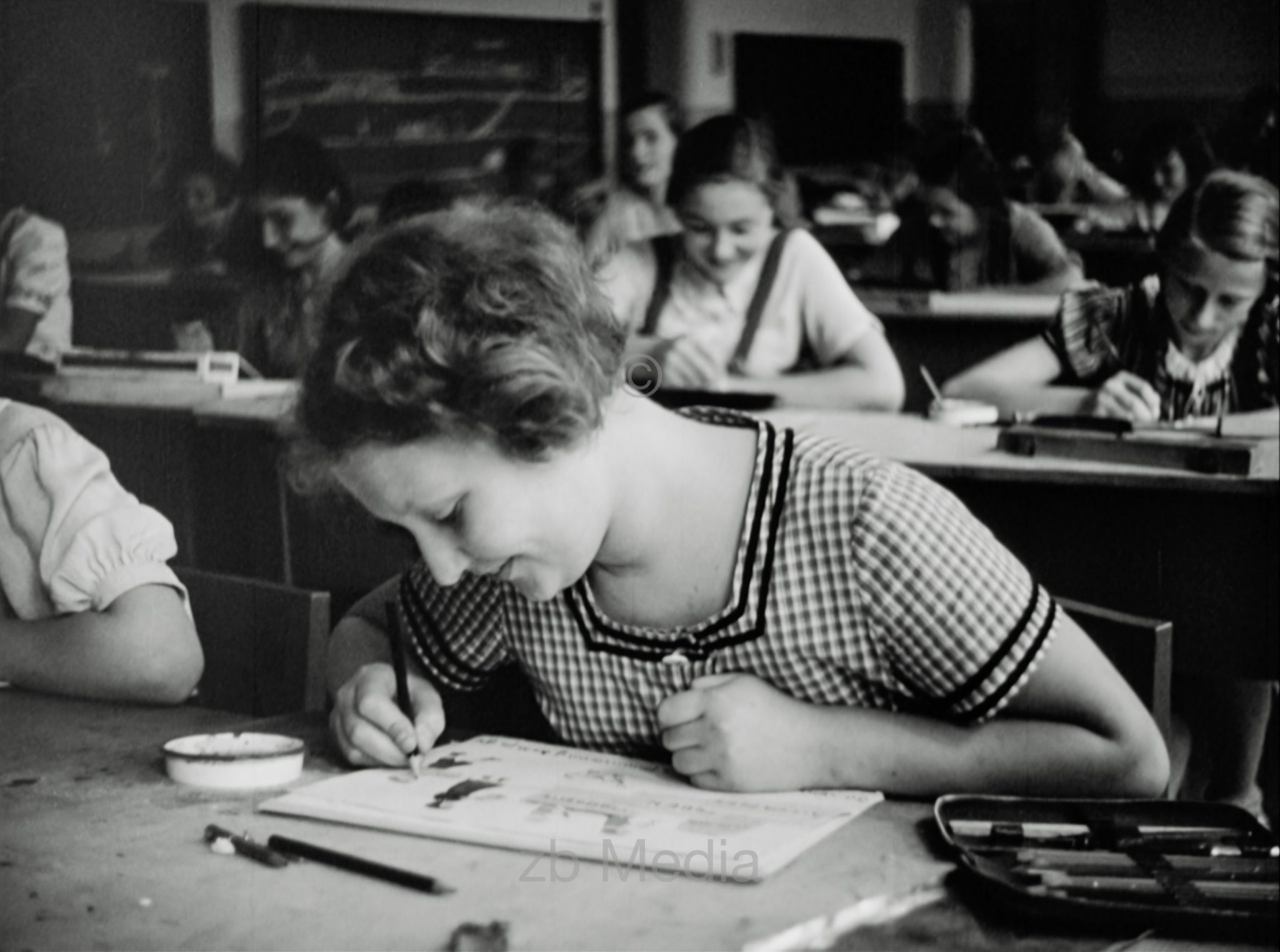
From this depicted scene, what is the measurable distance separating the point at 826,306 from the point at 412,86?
942mm

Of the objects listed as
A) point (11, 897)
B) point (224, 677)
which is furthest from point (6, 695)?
point (11, 897)

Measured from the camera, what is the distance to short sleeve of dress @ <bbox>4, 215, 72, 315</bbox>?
106cm

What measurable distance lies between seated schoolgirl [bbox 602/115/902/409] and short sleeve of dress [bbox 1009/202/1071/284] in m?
0.22

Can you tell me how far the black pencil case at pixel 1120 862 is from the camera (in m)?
0.68

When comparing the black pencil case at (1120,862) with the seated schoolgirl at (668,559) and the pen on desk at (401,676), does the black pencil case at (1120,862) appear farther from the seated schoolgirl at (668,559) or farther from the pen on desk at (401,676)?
the pen on desk at (401,676)

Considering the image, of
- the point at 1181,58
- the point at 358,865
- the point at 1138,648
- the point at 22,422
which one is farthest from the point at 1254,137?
the point at 358,865

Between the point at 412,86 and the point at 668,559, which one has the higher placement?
the point at 412,86

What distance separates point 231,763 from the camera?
917 mm

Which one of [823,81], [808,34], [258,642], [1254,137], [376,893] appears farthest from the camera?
[1254,137]

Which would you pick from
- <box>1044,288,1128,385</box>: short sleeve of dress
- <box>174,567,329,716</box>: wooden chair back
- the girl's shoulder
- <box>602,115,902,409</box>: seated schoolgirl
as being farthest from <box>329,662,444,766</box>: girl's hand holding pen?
<box>1044,288,1128,385</box>: short sleeve of dress

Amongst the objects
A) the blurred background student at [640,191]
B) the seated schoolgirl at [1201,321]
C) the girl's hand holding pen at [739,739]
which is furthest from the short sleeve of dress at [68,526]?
the seated schoolgirl at [1201,321]

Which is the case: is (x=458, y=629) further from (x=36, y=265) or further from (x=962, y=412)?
(x=962, y=412)

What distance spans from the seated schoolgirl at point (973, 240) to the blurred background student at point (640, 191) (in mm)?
329

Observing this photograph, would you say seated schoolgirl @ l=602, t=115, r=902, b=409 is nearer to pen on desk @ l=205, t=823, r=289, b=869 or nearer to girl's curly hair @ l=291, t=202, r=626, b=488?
girl's curly hair @ l=291, t=202, r=626, b=488
